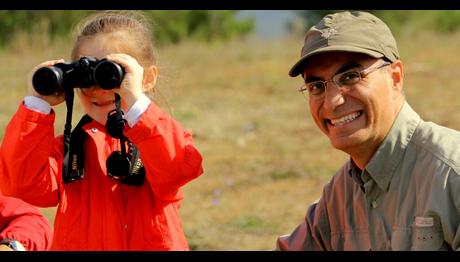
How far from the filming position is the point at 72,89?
3279mm

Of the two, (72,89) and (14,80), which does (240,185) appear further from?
(14,80)

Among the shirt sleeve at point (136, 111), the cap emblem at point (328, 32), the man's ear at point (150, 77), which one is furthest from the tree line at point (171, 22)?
the cap emblem at point (328, 32)

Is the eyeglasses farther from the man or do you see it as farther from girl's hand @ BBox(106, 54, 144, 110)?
girl's hand @ BBox(106, 54, 144, 110)

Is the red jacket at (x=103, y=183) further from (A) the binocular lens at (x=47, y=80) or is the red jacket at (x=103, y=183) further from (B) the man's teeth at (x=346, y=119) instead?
(B) the man's teeth at (x=346, y=119)

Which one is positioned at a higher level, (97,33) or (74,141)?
(97,33)

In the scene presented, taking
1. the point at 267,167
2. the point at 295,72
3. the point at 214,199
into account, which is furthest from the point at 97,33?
the point at 267,167

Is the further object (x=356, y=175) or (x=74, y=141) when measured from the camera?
(x=74, y=141)

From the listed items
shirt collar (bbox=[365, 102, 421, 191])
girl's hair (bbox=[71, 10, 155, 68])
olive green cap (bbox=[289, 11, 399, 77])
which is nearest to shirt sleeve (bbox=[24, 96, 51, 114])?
girl's hair (bbox=[71, 10, 155, 68])

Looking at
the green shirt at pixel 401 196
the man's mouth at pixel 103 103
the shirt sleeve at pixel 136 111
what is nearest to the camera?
the green shirt at pixel 401 196

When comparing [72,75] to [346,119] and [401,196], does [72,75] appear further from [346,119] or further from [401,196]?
[401,196]

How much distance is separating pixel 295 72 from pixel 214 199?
4.38 m

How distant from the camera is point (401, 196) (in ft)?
9.78

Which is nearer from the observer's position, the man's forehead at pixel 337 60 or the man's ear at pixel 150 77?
the man's forehead at pixel 337 60

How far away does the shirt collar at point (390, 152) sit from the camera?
3.01 meters
